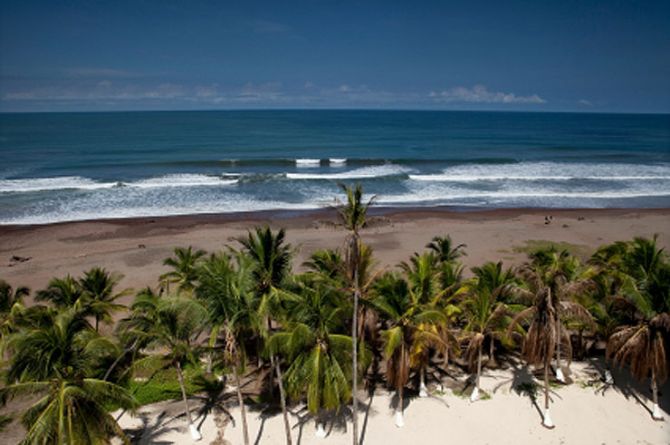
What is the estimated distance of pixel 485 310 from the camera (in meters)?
16.7

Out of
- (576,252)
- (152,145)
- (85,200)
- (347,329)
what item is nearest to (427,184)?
(576,252)

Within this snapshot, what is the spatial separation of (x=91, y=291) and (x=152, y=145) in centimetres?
7870

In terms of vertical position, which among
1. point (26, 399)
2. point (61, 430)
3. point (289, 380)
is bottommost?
point (26, 399)

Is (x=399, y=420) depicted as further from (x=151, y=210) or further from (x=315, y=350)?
(x=151, y=210)

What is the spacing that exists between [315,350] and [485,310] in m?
6.71

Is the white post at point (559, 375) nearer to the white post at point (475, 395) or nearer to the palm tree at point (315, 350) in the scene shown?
the white post at point (475, 395)

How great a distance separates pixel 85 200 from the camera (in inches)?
1943

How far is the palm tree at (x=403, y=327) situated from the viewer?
Result: 47.6ft

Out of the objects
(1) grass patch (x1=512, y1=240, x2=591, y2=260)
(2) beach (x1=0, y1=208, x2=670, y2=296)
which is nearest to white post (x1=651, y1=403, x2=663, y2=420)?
(2) beach (x1=0, y1=208, x2=670, y2=296)

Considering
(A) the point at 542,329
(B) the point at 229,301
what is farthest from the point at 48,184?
(A) the point at 542,329

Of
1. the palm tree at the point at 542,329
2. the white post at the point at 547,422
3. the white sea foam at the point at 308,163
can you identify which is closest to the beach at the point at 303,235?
the palm tree at the point at 542,329

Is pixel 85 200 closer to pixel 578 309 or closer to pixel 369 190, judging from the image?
pixel 369 190

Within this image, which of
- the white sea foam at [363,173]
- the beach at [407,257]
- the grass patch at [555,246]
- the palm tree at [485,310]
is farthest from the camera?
the white sea foam at [363,173]

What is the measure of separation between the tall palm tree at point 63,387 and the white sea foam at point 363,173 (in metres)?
51.0
